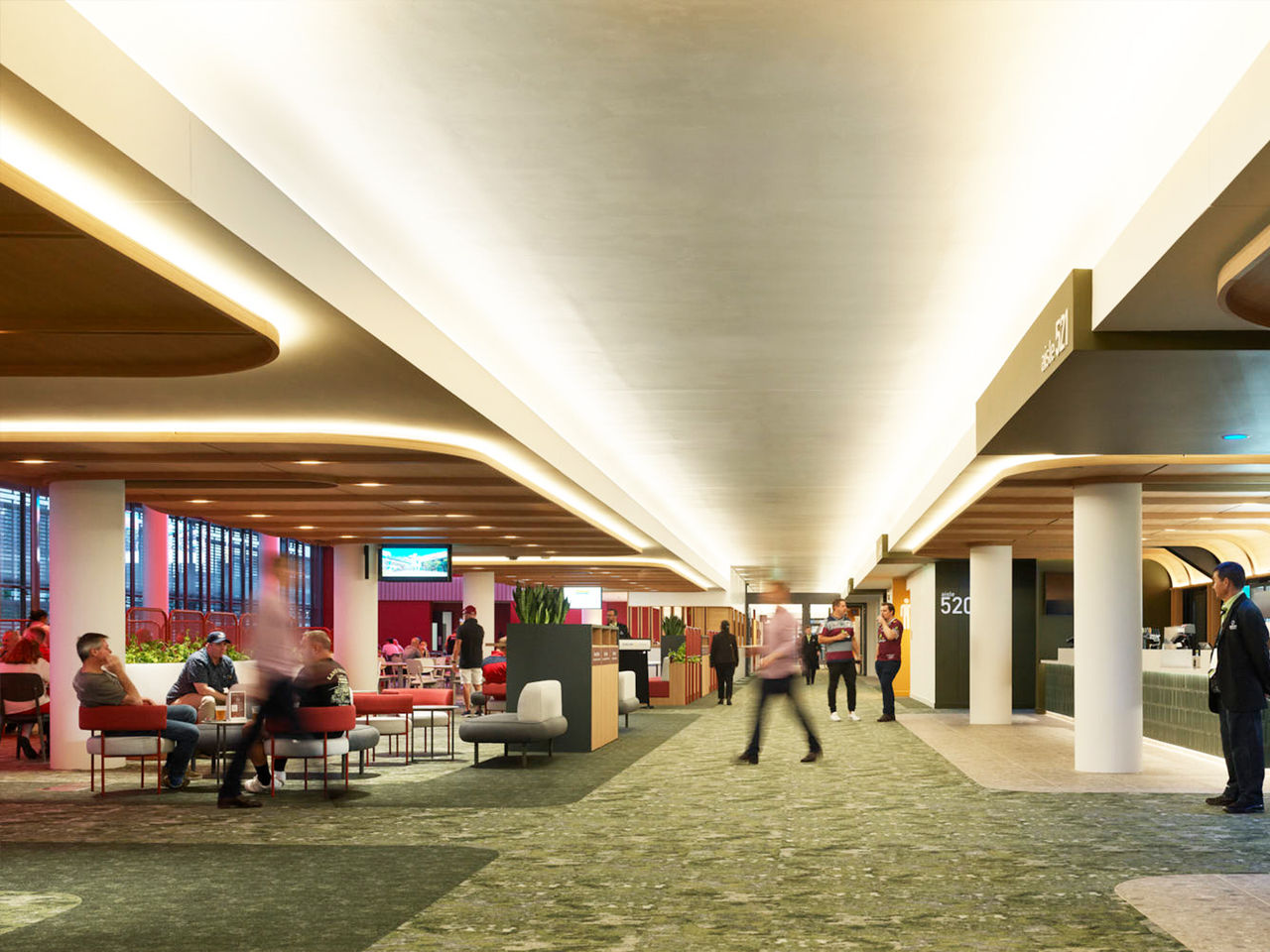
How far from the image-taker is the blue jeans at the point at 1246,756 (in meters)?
8.87

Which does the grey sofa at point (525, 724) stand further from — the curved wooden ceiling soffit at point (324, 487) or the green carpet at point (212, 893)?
the green carpet at point (212, 893)

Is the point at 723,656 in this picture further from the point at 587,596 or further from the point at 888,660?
the point at 587,596

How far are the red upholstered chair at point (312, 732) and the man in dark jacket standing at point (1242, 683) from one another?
6099 mm

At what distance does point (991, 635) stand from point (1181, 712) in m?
4.59

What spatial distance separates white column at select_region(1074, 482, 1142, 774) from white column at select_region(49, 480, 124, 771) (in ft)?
28.8

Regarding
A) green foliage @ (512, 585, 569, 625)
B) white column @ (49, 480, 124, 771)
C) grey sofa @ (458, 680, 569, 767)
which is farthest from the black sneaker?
white column @ (49, 480, 124, 771)

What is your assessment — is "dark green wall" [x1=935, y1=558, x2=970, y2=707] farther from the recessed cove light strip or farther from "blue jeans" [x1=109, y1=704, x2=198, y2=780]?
"blue jeans" [x1=109, y1=704, x2=198, y2=780]

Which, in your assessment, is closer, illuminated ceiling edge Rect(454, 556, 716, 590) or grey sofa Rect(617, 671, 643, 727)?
grey sofa Rect(617, 671, 643, 727)

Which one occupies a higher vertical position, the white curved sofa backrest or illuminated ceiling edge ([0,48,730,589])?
illuminated ceiling edge ([0,48,730,589])

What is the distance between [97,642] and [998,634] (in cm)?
1185

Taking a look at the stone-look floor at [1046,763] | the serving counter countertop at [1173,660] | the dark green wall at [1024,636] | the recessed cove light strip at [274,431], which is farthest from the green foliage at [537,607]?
the dark green wall at [1024,636]

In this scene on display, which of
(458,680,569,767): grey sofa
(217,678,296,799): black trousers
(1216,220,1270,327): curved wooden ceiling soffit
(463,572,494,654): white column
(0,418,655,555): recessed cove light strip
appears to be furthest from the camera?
(463,572,494,654): white column

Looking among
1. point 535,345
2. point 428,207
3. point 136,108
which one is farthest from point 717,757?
point 136,108

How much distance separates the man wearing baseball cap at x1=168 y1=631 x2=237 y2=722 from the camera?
11.9 meters
